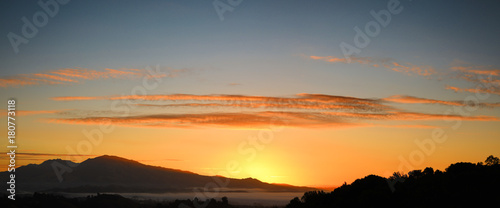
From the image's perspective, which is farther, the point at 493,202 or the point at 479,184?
the point at 479,184

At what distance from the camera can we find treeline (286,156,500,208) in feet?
176

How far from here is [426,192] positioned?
58625 mm

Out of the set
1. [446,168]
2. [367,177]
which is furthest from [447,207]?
[446,168]

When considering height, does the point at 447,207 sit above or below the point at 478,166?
below

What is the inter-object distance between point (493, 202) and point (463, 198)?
3574 millimetres

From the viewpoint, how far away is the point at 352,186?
72688 mm

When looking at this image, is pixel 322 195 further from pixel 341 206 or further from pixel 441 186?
pixel 441 186

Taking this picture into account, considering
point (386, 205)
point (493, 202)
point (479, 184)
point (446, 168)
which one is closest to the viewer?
point (493, 202)

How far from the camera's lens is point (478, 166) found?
7069 centimetres

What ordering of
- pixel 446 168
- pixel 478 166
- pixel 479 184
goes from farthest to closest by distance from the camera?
1. pixel 446 168
2. pixel 478 166
3. pixel 479 184

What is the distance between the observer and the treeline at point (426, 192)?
53.6 meters

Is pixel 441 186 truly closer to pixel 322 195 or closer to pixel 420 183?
pixel 420 183

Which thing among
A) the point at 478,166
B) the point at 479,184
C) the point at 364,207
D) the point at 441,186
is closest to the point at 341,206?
the point at 364,207

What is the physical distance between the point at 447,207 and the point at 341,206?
17090mm
